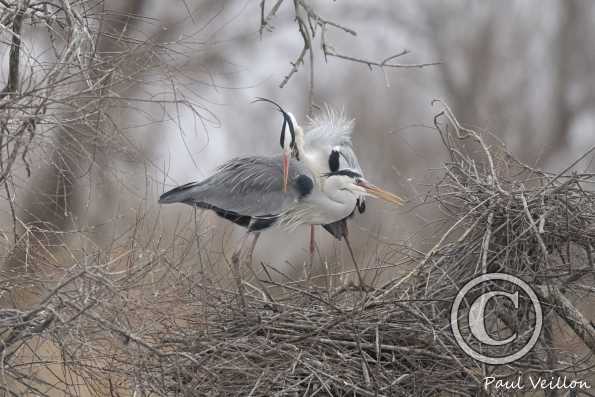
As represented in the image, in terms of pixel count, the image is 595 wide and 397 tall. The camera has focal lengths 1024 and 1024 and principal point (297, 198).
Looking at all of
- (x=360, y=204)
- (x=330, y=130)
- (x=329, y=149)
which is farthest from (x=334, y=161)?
(x=360, y=204)

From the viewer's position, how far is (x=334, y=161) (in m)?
4.75

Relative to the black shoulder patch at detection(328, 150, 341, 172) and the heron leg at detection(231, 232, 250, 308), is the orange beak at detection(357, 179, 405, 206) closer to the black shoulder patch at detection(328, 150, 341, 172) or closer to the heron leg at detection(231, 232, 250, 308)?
the black shoulder patch at detection(328, 150, 341, 172)

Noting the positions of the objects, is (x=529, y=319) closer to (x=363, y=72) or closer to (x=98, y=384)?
(x=98, y=384)

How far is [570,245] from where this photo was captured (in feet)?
11.6

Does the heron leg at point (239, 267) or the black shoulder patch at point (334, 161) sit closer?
the heron leg at point (239, 267)

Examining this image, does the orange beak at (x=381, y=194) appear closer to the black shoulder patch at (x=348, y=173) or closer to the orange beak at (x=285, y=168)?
the black shoulder patch at (x=348, y=173)

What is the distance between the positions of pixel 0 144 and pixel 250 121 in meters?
7.71

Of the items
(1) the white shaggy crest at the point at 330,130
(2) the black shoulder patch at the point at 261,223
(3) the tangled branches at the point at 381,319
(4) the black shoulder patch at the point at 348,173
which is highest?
(1) the white shaggy crest at the point at 330,130

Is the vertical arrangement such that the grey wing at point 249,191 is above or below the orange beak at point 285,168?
below

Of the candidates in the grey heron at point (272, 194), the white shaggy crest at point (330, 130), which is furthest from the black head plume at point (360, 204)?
the white shaggy crest at point (330, 130)

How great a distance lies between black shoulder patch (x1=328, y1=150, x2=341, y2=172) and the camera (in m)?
4.71

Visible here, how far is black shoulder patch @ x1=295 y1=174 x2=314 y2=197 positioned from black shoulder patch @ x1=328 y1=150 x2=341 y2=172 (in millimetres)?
164

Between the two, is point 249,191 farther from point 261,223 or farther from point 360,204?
point 360,204

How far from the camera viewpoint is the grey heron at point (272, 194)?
461 cm
